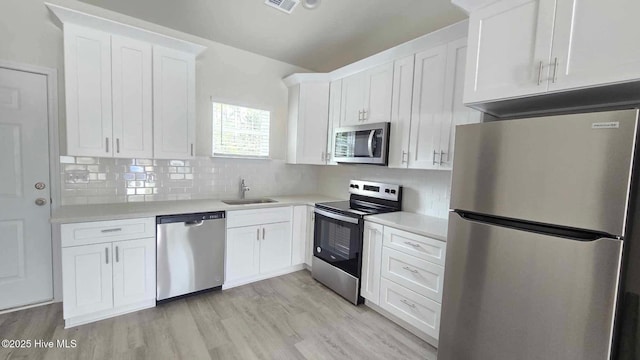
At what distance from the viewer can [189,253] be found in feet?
8.58

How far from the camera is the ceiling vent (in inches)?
105

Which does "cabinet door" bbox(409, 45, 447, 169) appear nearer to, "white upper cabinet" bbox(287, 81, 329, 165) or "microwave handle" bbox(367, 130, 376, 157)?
"microwave handle" bbox(367, 130, 376, 157)

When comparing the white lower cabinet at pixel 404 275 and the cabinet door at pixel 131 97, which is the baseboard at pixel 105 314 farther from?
the white lower cabinet at pixel 404 275

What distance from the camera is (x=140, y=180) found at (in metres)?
2.86

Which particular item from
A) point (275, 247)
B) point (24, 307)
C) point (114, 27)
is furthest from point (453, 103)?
point (24, 307)

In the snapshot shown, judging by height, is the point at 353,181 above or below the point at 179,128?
below

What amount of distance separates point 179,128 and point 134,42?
2.71 ft

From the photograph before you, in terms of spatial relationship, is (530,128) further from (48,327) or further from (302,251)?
(48,327)

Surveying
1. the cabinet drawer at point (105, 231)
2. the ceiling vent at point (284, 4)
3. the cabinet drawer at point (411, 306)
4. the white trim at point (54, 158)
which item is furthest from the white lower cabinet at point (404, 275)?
the white trim at point (54, 158)

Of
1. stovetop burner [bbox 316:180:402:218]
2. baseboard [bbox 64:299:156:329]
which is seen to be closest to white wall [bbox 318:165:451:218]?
stovetop burner [bbox 316:180:402:218]

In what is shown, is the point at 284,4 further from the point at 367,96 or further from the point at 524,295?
the point at 524,295

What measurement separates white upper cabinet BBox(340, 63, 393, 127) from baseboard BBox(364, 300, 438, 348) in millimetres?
1834

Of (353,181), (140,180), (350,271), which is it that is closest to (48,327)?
(140,180)

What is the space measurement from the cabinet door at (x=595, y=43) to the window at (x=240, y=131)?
3031 millimetres
